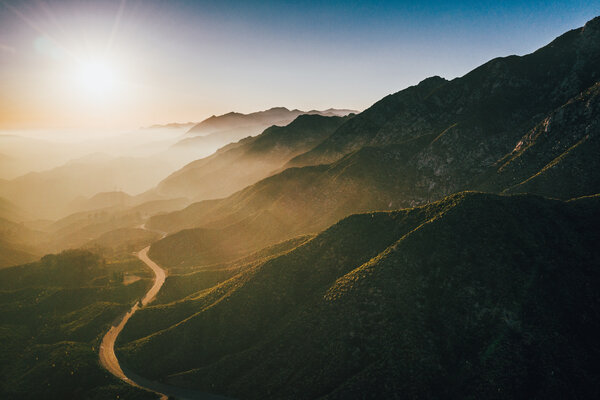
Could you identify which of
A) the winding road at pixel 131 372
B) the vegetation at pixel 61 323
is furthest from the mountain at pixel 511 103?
the vegetation at pixel 61 323

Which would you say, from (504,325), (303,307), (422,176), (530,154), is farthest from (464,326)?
(422,176)

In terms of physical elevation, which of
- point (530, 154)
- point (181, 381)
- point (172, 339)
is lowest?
point (181, 381)

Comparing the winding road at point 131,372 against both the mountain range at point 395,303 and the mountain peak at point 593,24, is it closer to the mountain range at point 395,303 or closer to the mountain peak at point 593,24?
the mountain range at point 395,303

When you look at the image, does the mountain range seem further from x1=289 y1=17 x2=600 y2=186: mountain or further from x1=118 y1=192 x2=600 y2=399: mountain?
x1=289 y1=17 x2=600 y2=186: mountain

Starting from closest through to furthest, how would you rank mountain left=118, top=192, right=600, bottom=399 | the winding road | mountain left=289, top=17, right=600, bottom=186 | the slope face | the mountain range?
mountain left=118, top=192, right=600, bottom=399, the mountain range, the winding road, the slope face, mountain left=289, top=17, right=600, bottom=186

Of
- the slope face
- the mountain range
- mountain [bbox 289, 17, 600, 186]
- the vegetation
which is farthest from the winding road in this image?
mountain [bbox 289, 17, 600, 186]

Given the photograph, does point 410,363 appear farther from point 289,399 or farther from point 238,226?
point 238,226
